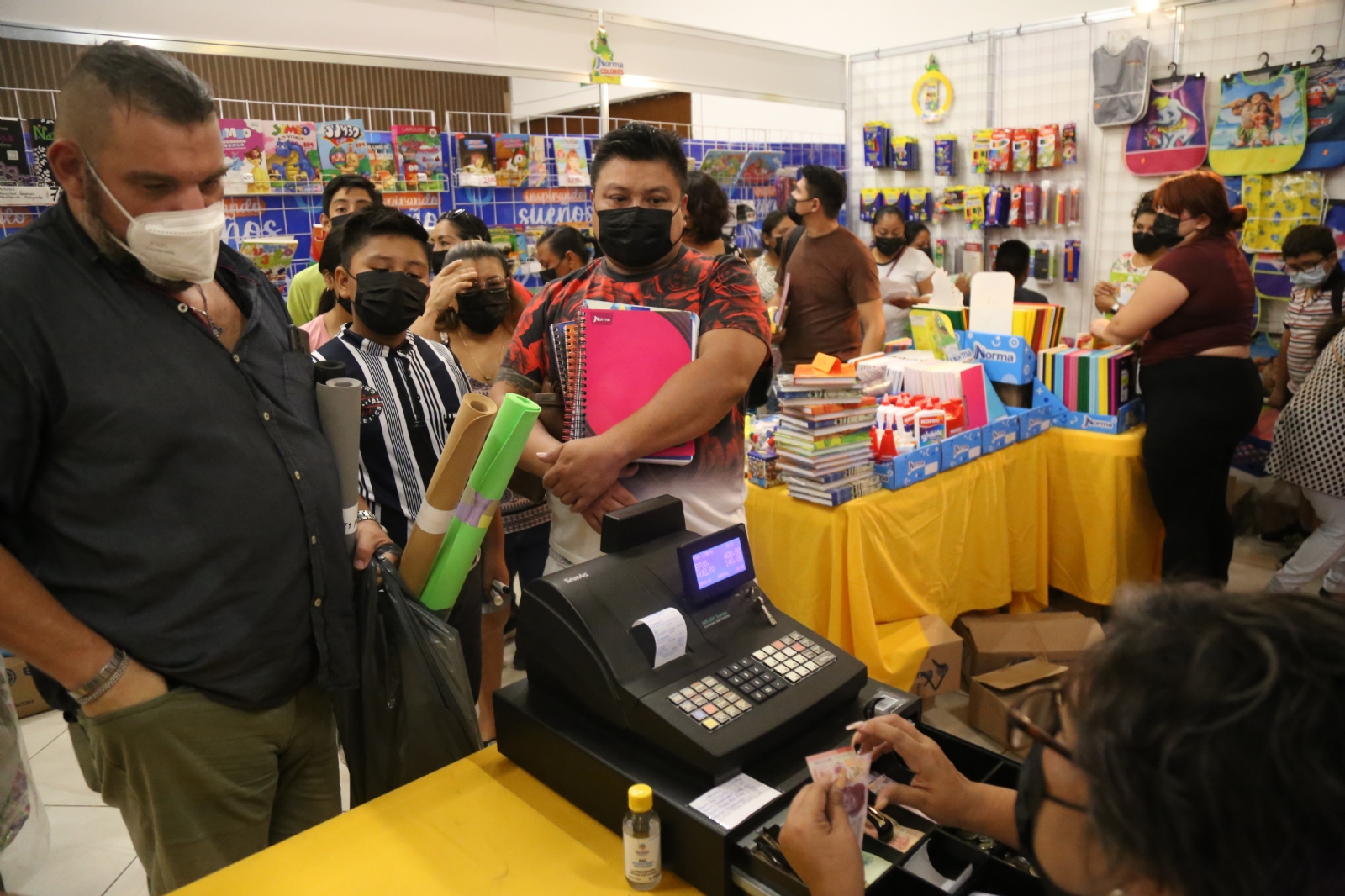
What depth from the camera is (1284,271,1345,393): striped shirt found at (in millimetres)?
4273

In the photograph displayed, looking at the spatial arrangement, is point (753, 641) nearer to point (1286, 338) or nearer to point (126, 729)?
point (126, 729)

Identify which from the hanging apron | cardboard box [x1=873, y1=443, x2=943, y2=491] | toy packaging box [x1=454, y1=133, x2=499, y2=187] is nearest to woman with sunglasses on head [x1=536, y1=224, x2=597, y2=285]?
toy packaging box [x1=454, y1=133, x2=499, y2=187]

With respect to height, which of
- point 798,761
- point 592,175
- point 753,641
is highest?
point 592,175

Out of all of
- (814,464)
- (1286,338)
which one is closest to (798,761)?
(814,464)

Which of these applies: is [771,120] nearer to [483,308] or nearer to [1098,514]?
[1098,514]

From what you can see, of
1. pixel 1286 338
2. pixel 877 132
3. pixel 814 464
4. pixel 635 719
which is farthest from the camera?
pixel 877 132

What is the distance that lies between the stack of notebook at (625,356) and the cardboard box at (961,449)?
4.59 feet

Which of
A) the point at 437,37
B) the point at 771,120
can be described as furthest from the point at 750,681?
the point at 771,120

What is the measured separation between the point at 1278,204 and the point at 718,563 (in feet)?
17.0

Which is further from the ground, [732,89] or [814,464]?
[732,89]

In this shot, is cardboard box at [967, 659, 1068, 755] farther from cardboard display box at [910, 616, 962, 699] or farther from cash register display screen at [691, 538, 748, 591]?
cash register display screen at [691, 538, 748, 591]

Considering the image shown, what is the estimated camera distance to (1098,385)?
132 inches

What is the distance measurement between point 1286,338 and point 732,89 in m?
3.64

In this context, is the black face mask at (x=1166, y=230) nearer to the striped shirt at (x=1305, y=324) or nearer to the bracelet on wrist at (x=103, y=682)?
the striped shirt at (x=1305, y=324)
